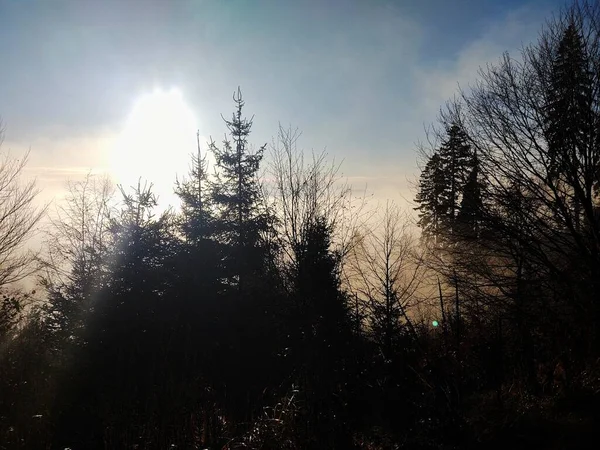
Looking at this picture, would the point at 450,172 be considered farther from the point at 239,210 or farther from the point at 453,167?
the point at 239,210

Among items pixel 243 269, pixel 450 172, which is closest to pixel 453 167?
pixel 450 172

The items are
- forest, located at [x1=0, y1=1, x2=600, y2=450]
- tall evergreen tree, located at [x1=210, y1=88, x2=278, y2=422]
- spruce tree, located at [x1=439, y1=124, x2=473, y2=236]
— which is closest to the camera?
forest, located at [x1=0, y1=1, x2=600, y2=450]

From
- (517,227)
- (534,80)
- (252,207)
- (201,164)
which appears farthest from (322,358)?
(201,164)

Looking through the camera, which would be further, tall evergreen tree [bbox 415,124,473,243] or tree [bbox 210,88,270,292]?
tree [bbox 210,88,270,292]

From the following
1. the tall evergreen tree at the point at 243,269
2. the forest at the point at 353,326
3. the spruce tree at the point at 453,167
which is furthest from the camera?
the tall evergreen tree at the point at 243,269

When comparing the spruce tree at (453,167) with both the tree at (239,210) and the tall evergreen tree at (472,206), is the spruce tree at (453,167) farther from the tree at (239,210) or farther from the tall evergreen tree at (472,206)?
the tree at (239,210)

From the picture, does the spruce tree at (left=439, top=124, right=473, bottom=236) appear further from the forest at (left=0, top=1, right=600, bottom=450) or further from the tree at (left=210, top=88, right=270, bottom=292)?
the tree at (left=210, top=88, right=270, bottom=292)

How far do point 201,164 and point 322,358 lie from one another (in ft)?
50.0

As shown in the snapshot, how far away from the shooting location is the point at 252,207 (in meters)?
22.2

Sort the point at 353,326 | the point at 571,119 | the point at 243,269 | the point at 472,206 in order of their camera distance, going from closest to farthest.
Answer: the point at 571,119 < the point at 472,206 < the point at 353,326 < the point at 243,269

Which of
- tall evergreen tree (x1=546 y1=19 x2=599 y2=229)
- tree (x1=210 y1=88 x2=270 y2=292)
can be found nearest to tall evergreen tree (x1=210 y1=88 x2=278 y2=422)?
tree (x1=210 y1=88 x2=270 y2=292)

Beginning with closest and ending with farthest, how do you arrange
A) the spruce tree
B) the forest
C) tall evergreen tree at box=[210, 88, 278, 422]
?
1. the forest
2. the spruce tree
3. tall evergreen tree at box=[210, 88, 278, 422]

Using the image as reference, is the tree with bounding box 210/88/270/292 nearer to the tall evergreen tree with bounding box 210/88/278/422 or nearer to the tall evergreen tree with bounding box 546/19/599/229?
the tall evergreen tree with bounding box 210/88/278/422

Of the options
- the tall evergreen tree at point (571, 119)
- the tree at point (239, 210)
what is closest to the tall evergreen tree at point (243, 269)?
the tree at point (239, 210)
